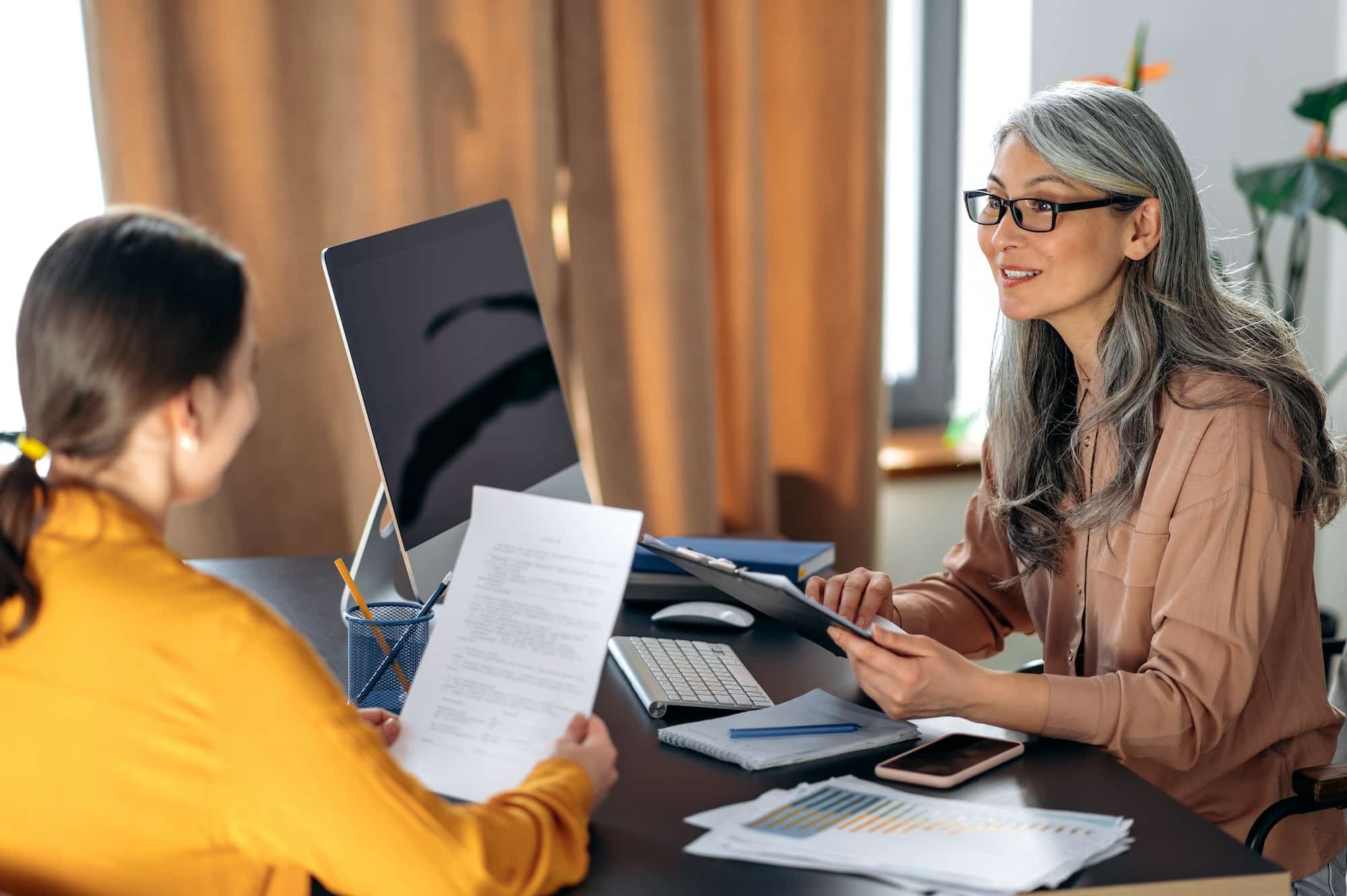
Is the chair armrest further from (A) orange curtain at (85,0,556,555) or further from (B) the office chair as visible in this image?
(A) orange curtain at (85,0,556,555)

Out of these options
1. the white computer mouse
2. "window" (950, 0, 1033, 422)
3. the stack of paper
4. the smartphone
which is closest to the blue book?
the white computer mouse

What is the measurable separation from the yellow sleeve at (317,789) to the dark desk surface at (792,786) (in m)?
0.16

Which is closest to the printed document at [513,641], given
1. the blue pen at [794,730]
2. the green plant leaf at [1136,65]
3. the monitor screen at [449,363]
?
the blue pen at [794,730]

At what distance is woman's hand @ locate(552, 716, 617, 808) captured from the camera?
960 millimetres

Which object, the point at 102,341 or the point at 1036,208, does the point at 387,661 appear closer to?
the point at 102,341

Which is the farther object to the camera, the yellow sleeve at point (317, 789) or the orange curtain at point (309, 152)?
the orange curtain at point (309, 152)

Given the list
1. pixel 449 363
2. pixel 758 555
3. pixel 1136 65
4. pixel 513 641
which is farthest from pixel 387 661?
pixel 1136 65

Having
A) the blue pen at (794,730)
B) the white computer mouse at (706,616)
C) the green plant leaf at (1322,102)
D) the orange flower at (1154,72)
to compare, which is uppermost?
the orange flower at (1154,72)

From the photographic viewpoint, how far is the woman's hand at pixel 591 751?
37.8 inches

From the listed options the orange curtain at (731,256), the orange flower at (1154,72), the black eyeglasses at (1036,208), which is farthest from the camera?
the orange flower at (1154,72)

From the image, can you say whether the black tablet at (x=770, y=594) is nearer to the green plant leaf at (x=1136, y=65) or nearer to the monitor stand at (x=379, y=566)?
the monitor stand at (x=379, y=566)

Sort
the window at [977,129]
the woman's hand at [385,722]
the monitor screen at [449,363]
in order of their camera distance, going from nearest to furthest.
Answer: the woman's hand at [385,722] → the monitor screen at [449,363] → the window at [977,129]

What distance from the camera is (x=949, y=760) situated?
113cm

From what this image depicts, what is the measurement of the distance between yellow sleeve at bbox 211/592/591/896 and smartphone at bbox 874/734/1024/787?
409mm
